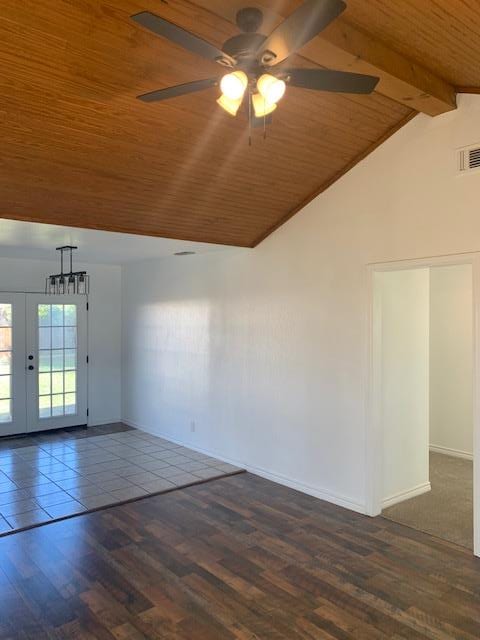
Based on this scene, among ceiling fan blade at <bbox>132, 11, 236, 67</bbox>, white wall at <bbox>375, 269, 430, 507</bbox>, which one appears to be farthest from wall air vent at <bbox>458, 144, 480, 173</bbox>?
ceiling fan blade at <bbox>132, 11, 236, 67</bbox>

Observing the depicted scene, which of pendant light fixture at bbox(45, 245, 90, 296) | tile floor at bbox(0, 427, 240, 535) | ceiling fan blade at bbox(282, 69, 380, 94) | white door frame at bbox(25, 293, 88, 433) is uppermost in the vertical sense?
ceiling fan blade at bbox(282, 69, 380, 94)

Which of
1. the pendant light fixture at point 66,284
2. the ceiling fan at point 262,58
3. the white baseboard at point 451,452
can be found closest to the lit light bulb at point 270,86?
the ceiling fan at point 262,58

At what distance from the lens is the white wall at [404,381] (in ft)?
14.0

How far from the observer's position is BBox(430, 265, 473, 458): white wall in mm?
5809

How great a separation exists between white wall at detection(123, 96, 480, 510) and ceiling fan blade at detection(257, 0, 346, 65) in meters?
2.12

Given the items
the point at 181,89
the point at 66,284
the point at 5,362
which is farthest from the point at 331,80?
the point at 5,362

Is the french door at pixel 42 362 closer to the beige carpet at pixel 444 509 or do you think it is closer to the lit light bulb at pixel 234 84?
the beige carpet at pixel 444 509

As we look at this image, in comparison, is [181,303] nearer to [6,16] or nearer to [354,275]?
[354,275]

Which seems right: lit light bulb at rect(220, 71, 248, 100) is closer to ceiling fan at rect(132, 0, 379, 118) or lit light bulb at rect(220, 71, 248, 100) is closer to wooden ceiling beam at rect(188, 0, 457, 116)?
ceiling fan at rect(132, 0, 379, 118)

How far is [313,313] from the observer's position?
14.9ft

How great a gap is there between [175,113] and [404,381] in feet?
9.72

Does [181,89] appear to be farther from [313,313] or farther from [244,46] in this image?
[313,313]

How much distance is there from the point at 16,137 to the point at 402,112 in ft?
8.98

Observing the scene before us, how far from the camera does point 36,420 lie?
23.0 feet
